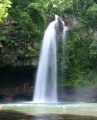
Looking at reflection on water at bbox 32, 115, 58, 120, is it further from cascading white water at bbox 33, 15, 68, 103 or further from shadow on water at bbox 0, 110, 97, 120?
cascading white water at bbox 33, 15, 68, 103

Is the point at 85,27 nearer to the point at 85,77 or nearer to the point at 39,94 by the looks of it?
the point at 85,77

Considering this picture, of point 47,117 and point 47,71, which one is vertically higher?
point 47,71

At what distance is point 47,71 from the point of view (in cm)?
3134

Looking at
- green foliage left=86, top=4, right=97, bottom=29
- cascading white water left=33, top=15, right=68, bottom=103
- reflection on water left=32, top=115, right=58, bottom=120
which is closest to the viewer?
reflection on water left=32, top=115, right=58, bottom=120

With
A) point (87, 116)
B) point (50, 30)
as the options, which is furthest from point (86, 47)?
point (87, 116)

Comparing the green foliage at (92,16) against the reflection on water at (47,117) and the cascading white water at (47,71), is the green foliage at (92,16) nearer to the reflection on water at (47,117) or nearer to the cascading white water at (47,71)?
the cascading white water at (47,71)

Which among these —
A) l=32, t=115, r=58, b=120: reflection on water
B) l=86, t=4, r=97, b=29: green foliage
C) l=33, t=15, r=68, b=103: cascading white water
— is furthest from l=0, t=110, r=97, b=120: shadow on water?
l=86, t=4, r=97, b=29: green foliage

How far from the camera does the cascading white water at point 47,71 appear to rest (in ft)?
101

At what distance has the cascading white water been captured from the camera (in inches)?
1211

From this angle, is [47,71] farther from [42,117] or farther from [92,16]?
[42,117]

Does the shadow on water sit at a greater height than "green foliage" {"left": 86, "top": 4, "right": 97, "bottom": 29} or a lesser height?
lesser

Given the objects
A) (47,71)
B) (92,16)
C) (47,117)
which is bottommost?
(47,117)

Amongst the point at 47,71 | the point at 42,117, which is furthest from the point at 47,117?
the point at 47,71

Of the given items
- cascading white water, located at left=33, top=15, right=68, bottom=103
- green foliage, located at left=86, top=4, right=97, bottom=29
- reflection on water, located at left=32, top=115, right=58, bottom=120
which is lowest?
reflection on water, located at left=32, top=115, right=58, bottom=120
